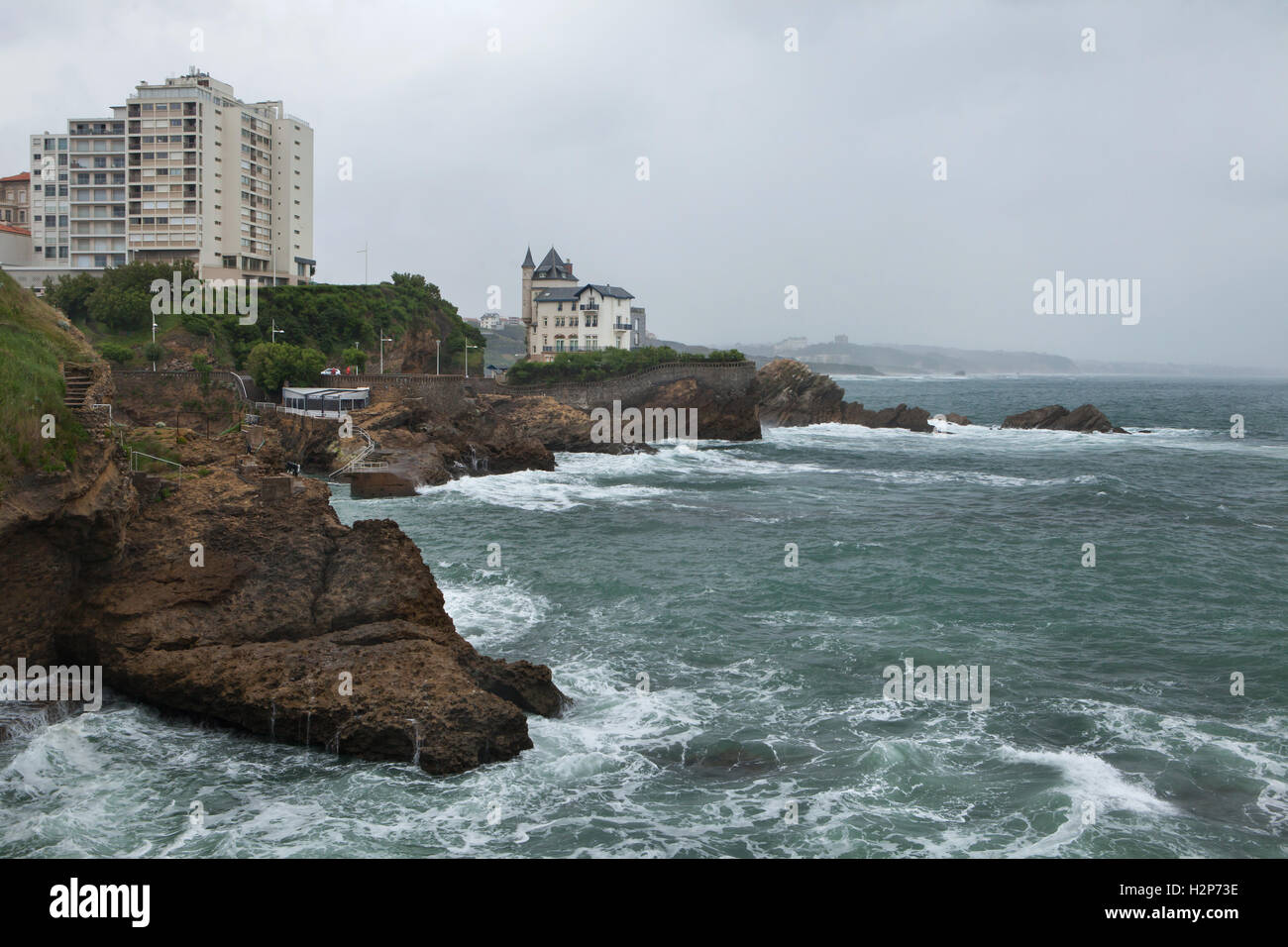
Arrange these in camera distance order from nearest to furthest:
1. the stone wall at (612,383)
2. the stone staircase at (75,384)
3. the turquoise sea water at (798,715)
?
the turquoise sea water at (798,715), the stone staircase at (75,384), the stone wall at (612,383)

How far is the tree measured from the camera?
6881 centimetres

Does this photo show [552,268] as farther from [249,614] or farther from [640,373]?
[249,614]

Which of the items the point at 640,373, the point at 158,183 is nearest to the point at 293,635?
the point at 640,373

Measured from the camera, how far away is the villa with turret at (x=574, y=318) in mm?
110375

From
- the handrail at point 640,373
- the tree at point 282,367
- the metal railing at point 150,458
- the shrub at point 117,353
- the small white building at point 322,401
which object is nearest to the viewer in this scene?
the metal railing at point 150,458

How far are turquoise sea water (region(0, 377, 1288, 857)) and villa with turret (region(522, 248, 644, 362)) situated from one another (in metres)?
64.5

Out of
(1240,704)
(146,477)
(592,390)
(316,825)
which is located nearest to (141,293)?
(592,390)

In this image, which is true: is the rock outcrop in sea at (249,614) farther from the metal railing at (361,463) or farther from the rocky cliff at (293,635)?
the metal railing at (361,463)

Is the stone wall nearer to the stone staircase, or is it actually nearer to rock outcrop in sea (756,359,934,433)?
rock outcrop in sea (756,359,934,433)

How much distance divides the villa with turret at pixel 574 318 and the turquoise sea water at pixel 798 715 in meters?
64.5

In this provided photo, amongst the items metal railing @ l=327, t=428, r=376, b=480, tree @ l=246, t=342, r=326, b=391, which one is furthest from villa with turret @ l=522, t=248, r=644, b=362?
metal railing @ l=327, t=428, r=376, b=480

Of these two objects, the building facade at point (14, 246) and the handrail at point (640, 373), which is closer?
the handrail at point (640, 373)

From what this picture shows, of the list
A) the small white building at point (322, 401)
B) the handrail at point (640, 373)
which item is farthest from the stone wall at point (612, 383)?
the small white building at point (322, 401)
